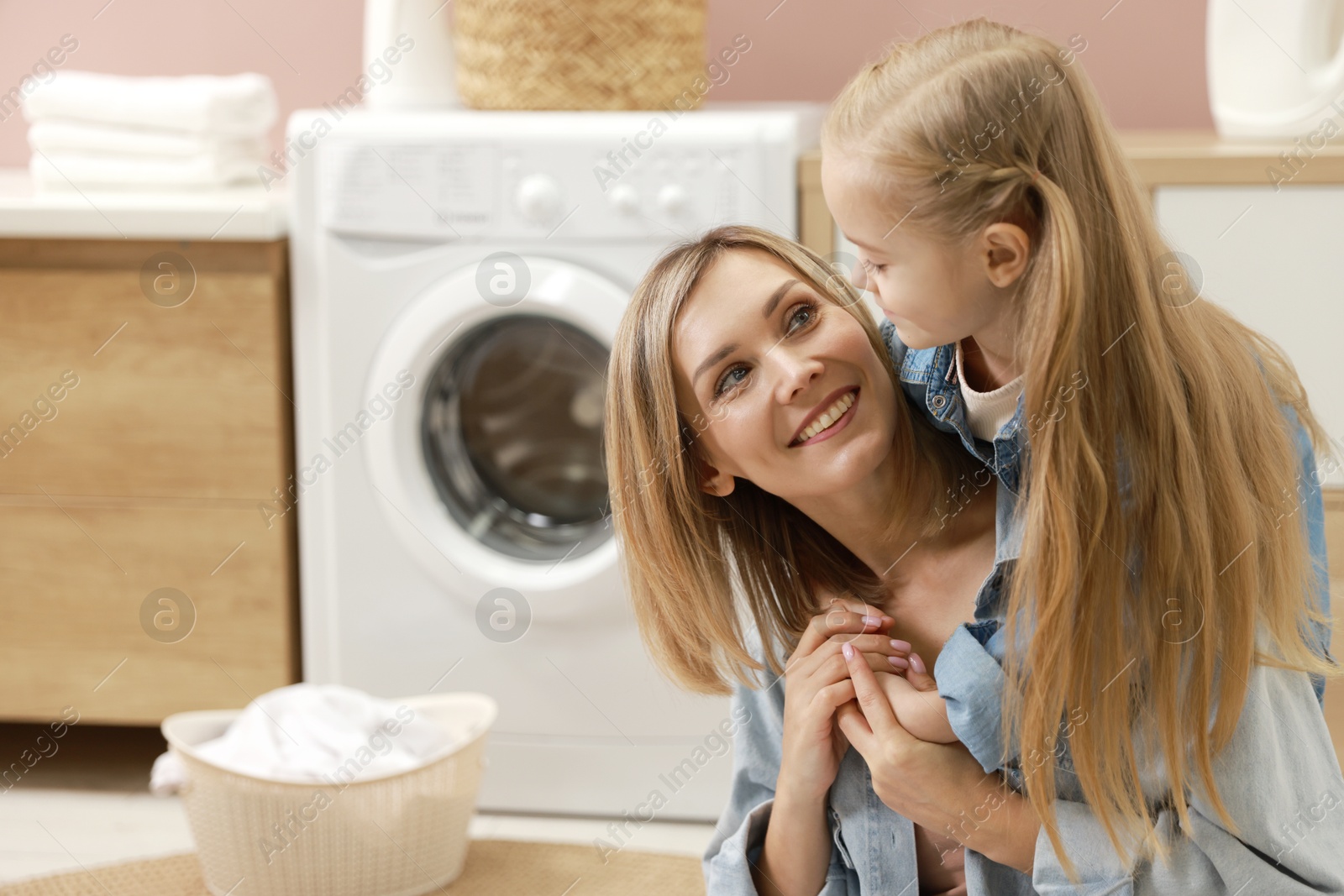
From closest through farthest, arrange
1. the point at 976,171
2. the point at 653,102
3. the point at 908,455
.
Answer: the point at 976,171, the point at 908,455, the point at 653,102

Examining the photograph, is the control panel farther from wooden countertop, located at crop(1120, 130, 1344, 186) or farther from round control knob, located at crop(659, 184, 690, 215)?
wooden countertop, located at crop(1120, 130, 1344, 186)

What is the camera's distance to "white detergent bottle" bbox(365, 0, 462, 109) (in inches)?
80.2

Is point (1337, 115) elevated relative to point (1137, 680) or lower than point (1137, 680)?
elevated

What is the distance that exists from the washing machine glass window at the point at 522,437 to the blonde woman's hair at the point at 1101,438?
3.56 ft

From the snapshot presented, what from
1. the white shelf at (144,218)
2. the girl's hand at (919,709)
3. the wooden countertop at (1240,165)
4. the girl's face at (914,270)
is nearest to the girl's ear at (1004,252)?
the girl's face at (914,270)

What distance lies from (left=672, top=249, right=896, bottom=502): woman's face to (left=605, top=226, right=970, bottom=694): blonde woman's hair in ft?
0.05

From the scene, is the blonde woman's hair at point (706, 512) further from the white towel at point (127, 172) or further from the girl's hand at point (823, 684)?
the white towel at point (127, 172)

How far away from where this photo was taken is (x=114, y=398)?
6.39 ft

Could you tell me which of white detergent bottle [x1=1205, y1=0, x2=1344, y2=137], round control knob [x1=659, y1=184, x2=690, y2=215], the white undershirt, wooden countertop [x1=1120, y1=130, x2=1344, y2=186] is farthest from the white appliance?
the white undershirt

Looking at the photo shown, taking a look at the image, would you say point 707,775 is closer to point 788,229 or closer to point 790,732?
point 788,229

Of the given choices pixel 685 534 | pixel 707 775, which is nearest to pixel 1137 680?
pixel 685 534

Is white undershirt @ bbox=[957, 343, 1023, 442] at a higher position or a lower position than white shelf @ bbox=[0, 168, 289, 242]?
higher

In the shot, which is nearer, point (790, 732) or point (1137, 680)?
point (1137, 680)

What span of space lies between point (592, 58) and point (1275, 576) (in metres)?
1.27
